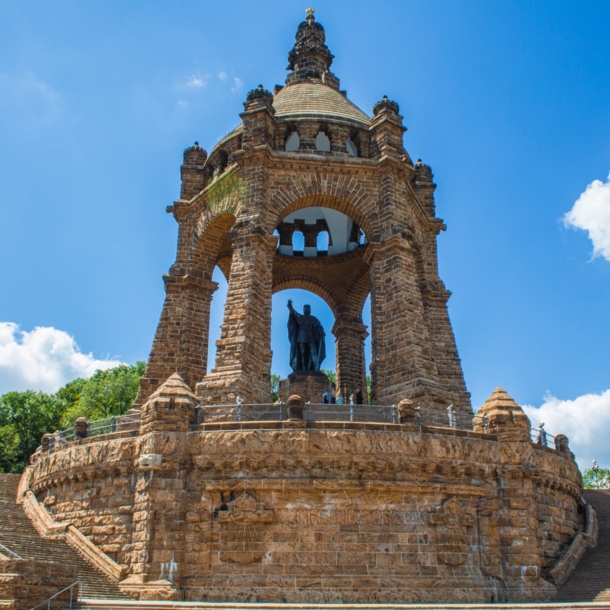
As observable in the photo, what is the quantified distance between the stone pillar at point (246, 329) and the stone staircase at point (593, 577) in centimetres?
883

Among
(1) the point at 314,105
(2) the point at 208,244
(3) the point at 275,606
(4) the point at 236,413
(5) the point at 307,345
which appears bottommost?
(3) the point at 275,606

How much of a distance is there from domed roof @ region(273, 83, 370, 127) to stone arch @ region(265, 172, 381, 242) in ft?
9.27

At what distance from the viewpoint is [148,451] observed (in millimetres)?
14328

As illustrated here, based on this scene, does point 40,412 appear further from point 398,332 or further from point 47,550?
point 398,332

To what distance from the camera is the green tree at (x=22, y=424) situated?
124 ft

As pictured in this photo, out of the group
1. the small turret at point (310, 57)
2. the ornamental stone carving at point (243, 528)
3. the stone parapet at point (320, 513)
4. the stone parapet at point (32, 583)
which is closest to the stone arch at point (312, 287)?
the small turret at point (310, 57)

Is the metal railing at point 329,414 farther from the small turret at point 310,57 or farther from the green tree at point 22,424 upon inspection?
the green tree at point 22,424

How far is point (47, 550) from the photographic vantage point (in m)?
14.3

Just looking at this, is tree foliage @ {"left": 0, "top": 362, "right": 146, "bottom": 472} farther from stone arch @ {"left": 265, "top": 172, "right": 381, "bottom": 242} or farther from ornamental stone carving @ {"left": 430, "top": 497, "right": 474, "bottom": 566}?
ornamental stone carving @ {"left": 430, "top": 497, "right": 474, "bottom": 566}

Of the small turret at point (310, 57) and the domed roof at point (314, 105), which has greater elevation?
the small turret at point (310, 57)

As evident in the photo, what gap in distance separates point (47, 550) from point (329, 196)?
13233 millimetres

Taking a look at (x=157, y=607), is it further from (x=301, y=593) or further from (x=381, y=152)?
(x=381, y=152)

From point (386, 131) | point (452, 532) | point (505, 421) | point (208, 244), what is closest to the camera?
point (452, 532)

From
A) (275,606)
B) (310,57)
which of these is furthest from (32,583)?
(310,57)
